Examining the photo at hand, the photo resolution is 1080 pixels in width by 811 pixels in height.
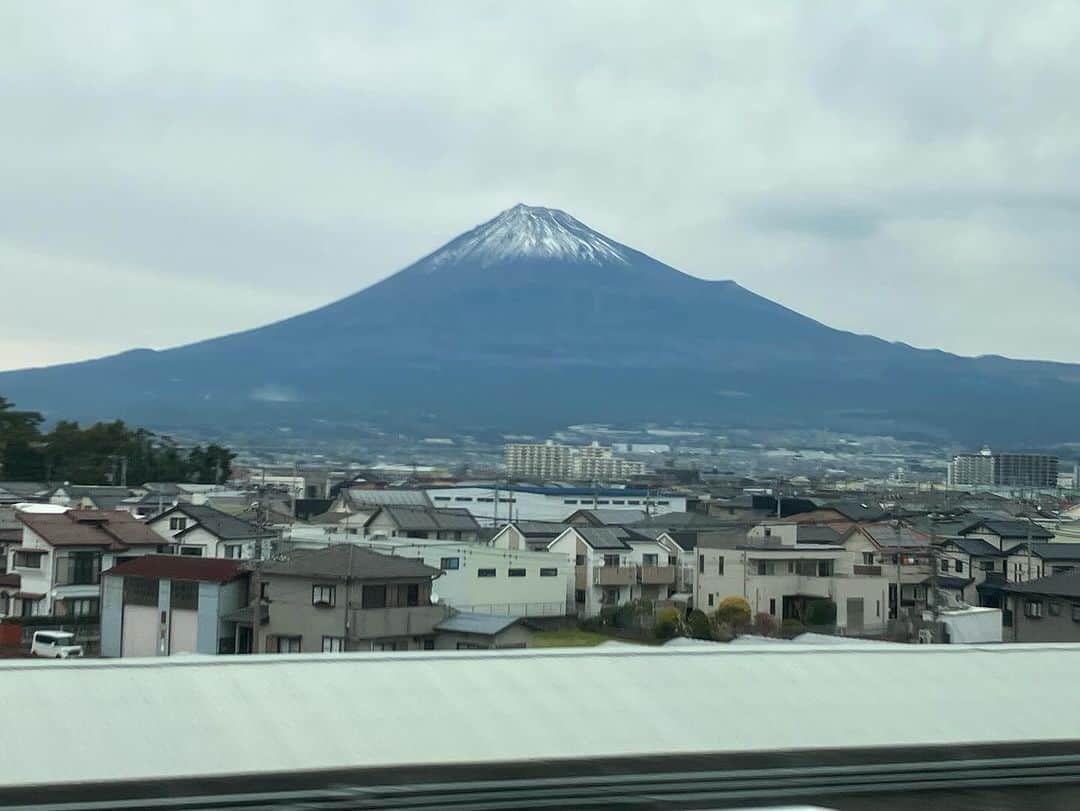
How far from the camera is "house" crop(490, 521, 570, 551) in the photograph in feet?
67.1

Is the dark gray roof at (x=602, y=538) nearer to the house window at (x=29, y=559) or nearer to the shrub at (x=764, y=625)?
the shrub at (x=764, y=625)

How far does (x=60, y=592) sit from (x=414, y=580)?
5.89m

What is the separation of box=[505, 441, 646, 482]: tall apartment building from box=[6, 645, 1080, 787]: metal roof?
53.4 meters

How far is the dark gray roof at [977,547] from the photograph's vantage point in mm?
18906

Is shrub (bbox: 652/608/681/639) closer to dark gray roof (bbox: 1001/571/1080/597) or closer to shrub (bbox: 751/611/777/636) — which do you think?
shrub (bbox: 751/611/777/636)

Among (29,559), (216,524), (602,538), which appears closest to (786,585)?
(602,538)

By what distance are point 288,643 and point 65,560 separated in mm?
5027

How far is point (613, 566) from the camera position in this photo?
18.2 m

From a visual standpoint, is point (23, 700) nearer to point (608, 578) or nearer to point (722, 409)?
point (608, 578)

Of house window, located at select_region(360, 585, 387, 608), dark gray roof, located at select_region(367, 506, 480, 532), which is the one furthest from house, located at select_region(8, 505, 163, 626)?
dark gray roof, located at select_region(367, 506, 480, 532)

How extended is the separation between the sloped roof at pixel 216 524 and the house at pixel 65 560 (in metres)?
1.17

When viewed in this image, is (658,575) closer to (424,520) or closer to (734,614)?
(734,614)

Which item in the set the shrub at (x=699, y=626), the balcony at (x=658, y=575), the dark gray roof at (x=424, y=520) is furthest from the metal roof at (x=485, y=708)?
the dark gray roof at (x=424, y=520)

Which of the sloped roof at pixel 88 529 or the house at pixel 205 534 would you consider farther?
the house at pixel 205 534
